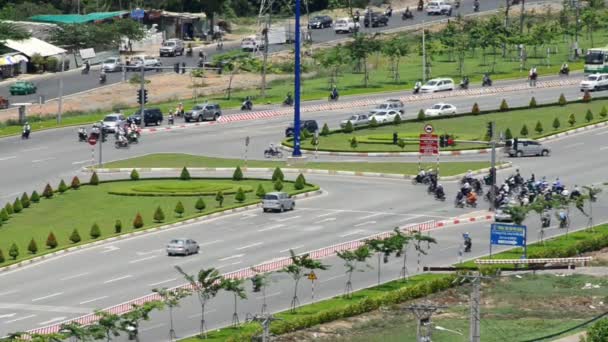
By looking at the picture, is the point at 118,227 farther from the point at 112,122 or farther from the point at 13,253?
the point at 112,122

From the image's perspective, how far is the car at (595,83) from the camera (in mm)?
162875

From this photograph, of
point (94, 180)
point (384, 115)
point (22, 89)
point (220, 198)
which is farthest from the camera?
point (22, 89)

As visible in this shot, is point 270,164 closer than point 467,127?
Yes

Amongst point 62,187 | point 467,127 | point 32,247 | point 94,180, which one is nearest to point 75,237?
point 32,247

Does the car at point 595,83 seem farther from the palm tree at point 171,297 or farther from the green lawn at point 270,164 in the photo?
the palm tree at point 171,297

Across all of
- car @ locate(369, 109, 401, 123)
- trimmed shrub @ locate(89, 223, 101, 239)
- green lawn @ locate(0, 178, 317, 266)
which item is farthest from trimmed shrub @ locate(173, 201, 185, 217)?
car @ locate(369, 109, 401, 123)

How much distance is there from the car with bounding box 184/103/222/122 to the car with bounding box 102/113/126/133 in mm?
7001

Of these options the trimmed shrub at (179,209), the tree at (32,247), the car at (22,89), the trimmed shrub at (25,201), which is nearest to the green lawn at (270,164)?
the trimmed shrub at (25,201)

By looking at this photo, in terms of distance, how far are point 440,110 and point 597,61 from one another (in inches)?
949

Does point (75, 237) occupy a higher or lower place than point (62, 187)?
lower

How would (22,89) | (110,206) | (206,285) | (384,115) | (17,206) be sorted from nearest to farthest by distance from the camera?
1. (206,285)
2. (17,206)
3. (110,206)
4. (384,115)
5. (22,89)

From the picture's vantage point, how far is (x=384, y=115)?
493ft

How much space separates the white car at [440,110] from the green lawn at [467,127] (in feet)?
2.41

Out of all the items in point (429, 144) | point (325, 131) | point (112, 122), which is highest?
point (429, 144)
